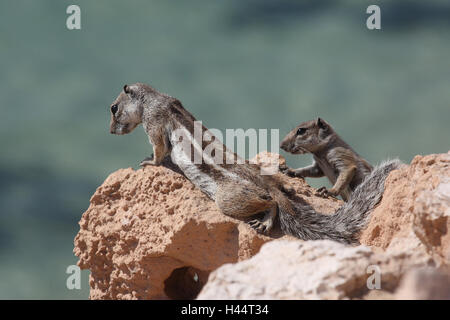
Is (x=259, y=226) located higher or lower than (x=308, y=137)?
lower

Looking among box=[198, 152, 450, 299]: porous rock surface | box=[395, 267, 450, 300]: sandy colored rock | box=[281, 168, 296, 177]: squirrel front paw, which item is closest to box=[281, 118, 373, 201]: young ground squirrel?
box=[281, 168, 296, 177]: squirrel front paw

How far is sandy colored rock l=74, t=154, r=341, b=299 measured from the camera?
6.72m

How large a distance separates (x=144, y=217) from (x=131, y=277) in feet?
2.07

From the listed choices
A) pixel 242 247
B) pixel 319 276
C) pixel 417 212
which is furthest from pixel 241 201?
pixel 319 276

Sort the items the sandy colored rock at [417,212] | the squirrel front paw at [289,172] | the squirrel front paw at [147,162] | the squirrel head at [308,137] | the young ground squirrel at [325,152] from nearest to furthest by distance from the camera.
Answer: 1. the sandy colored rock at [417,212]
2. the squirrel front paw at [147,162]
3. the squirrel front paw at [289,172]
4. the young ground squirrel at [325,152]
5. the squirrel head at [308,137]

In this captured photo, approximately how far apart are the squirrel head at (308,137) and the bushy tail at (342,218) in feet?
7.55

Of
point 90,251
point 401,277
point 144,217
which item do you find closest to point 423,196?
point 401,277

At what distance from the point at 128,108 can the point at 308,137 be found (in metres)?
2.56

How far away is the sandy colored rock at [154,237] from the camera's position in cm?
672

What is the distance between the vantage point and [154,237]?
22.5 ft

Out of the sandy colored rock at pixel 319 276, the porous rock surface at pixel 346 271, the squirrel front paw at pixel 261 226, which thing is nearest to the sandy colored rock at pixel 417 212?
the porous rock surface at pixel 346 271

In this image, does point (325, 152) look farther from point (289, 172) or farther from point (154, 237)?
point (154, 237)

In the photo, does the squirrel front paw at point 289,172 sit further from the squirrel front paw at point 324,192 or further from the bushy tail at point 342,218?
the bushy tail at point 342,218

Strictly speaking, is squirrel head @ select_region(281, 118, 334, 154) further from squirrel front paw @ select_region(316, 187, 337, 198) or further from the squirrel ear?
squirrel front paw @ select_region(316, 187, 337, 198)
